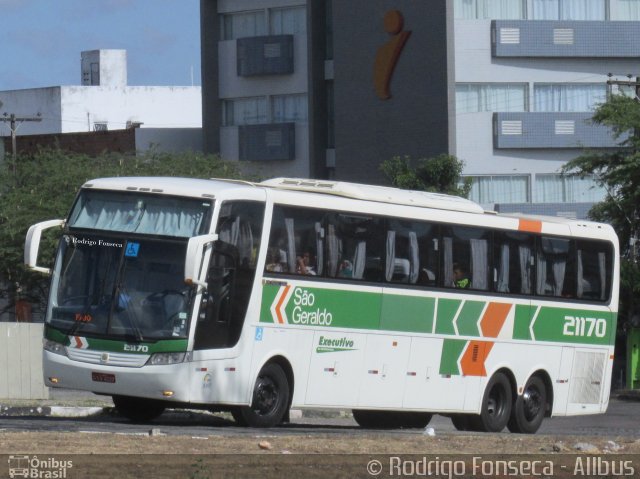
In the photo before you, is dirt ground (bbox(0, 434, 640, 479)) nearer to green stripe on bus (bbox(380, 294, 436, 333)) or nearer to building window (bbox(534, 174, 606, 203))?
green stripe on bus (bbox(380, 294, 436, 333))

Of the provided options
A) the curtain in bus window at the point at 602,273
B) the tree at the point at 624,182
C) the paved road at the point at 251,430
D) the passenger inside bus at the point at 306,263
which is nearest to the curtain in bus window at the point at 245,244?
the passenger inside bus at the point at 306,263

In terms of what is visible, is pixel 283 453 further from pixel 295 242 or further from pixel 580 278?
pixel 580 278

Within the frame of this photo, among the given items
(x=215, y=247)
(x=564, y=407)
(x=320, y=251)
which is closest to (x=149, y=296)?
(x=215, y=247)

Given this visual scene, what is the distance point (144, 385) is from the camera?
17469 millimetres

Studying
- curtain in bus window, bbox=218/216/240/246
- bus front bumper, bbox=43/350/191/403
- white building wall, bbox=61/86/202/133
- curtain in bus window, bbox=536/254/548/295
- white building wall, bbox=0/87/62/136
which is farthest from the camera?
white building wall, bbox=61/86/202/133

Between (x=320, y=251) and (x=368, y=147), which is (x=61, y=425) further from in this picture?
(x=368, y=147)

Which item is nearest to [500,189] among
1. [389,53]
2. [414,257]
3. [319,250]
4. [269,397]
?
[389,53]

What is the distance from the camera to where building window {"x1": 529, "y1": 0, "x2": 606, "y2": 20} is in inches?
1933

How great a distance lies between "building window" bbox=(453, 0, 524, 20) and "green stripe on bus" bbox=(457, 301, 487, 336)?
28.4 m

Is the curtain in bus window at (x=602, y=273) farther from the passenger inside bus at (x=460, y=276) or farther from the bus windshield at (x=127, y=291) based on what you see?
the bus windshield at (x=127, y=291)

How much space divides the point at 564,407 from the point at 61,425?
9.00 metres

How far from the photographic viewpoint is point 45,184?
156 feet

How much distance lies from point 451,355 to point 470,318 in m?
0.62

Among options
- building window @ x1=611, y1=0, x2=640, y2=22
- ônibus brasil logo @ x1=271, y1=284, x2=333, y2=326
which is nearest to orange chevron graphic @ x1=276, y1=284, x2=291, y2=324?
ônibus brasil logo @ x1=271, y1=284, x2=333, y2=326
